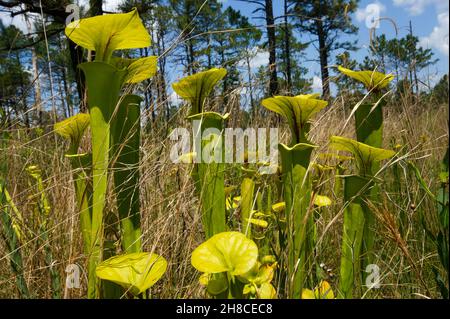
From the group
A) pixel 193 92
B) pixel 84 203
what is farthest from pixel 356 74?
pixel 84 203

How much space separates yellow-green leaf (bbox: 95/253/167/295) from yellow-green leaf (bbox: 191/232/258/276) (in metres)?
0.06

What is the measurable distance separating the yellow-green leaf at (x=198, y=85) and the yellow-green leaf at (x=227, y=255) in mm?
266

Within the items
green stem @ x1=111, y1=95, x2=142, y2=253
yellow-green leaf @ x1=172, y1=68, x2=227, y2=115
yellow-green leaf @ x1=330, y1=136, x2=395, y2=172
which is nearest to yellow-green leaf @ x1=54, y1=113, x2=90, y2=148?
green stem @ x1=111, y1=95, x2=142, y2=253

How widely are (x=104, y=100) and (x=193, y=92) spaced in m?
0.16

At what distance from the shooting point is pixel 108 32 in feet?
1.61

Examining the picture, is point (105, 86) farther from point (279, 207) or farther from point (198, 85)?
point (279, 207)

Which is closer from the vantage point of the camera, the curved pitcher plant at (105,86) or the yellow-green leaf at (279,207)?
the curved pitcher plant at (105,86)

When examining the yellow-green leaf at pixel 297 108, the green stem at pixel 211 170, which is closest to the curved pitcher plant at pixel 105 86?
the green stem at pixel 211 170

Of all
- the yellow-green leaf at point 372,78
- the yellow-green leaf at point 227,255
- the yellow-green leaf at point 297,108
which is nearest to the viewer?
the yellow-green leaf at point 227,255

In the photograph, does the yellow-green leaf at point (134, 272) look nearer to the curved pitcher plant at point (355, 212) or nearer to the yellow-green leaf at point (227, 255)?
the yellow-green leaf at point (227, 255)

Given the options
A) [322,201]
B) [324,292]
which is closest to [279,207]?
[322,201]

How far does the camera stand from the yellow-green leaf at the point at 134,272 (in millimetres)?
439

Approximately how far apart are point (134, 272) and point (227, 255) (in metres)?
0.13

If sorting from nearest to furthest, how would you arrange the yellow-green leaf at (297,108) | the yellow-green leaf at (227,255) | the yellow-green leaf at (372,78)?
the yellow-green leaf at (227,255) < the yellow-green leaf at (297,108) < the yellow-green leaf at (372,78)
